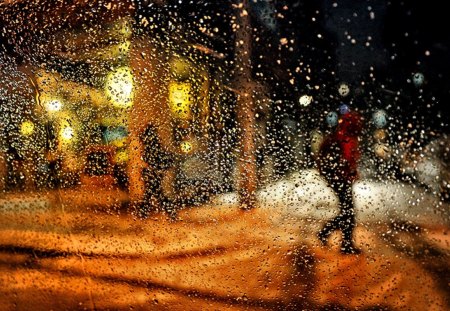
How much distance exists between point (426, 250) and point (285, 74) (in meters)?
0.92

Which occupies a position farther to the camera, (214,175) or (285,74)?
(214,175)

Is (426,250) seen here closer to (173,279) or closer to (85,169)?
(173,279)

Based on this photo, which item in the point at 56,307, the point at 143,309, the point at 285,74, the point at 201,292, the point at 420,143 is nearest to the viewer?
the point at 420,143

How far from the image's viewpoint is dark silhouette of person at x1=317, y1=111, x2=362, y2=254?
5.29ft

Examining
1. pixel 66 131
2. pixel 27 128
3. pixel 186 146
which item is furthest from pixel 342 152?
pixel 27 128

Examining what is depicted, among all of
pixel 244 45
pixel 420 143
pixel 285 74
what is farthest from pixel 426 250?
pixel 244 45

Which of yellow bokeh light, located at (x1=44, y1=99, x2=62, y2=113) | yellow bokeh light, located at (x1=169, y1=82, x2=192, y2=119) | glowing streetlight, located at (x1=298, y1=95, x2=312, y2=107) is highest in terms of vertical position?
glowing streetlight, located at (x1=298, y1=95, x2=312, y2=107)

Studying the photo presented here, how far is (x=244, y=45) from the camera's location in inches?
65.5

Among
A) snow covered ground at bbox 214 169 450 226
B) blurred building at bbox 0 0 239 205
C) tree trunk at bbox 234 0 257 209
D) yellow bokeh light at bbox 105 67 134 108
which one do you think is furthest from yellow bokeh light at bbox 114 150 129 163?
snow covered ground at bbox 214 169 450 226

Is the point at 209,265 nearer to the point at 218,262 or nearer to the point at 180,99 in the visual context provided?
the point at 218,262

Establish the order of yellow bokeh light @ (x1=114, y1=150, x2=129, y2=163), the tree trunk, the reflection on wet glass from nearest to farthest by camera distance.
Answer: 1. the reflection on wet glass
2. the tree trunk
3. yellow bokeh light @ (x1=114, y1=150, x2=129, y2=163)

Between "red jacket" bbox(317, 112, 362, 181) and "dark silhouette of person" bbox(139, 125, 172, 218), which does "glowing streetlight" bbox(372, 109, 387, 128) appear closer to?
"red jacket" bbox(317, 112, 362, 181)

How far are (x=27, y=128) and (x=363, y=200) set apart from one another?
5.90 ft

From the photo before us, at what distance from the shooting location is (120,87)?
73.8 inches
